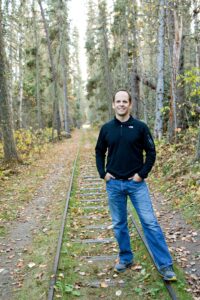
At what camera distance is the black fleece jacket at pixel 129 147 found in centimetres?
490

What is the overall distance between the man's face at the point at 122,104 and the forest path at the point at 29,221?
2.88 meters

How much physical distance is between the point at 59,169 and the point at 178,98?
6291 millimetres

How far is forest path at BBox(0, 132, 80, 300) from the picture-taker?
5.85 m

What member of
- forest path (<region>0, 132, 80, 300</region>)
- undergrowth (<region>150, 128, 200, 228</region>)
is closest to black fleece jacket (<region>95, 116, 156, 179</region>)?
forest path (<region>0, 132, 80, 300</region>)

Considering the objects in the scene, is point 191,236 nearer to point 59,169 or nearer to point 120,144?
point 120,144

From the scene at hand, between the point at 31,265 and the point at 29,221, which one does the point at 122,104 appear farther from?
the point at 29,221

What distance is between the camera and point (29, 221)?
28.4 ft

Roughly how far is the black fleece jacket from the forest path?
7.28 ft

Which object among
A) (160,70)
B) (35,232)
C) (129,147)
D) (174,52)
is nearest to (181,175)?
(35,232)

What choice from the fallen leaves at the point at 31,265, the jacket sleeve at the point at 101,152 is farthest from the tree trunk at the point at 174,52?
the fallen leaves at the point at 31,265

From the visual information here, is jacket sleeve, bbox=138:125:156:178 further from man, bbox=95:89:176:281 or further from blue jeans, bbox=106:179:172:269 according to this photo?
blue jeans, bbox=106:179:172:269

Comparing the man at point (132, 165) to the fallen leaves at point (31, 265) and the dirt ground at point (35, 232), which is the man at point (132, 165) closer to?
the dirt ground at point (35, 232)

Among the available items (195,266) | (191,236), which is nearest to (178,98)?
(191,236)

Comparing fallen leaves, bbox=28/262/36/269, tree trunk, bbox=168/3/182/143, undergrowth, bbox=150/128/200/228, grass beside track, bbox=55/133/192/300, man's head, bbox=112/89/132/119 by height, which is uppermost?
tree trunk, bbox=168/3/182/143
